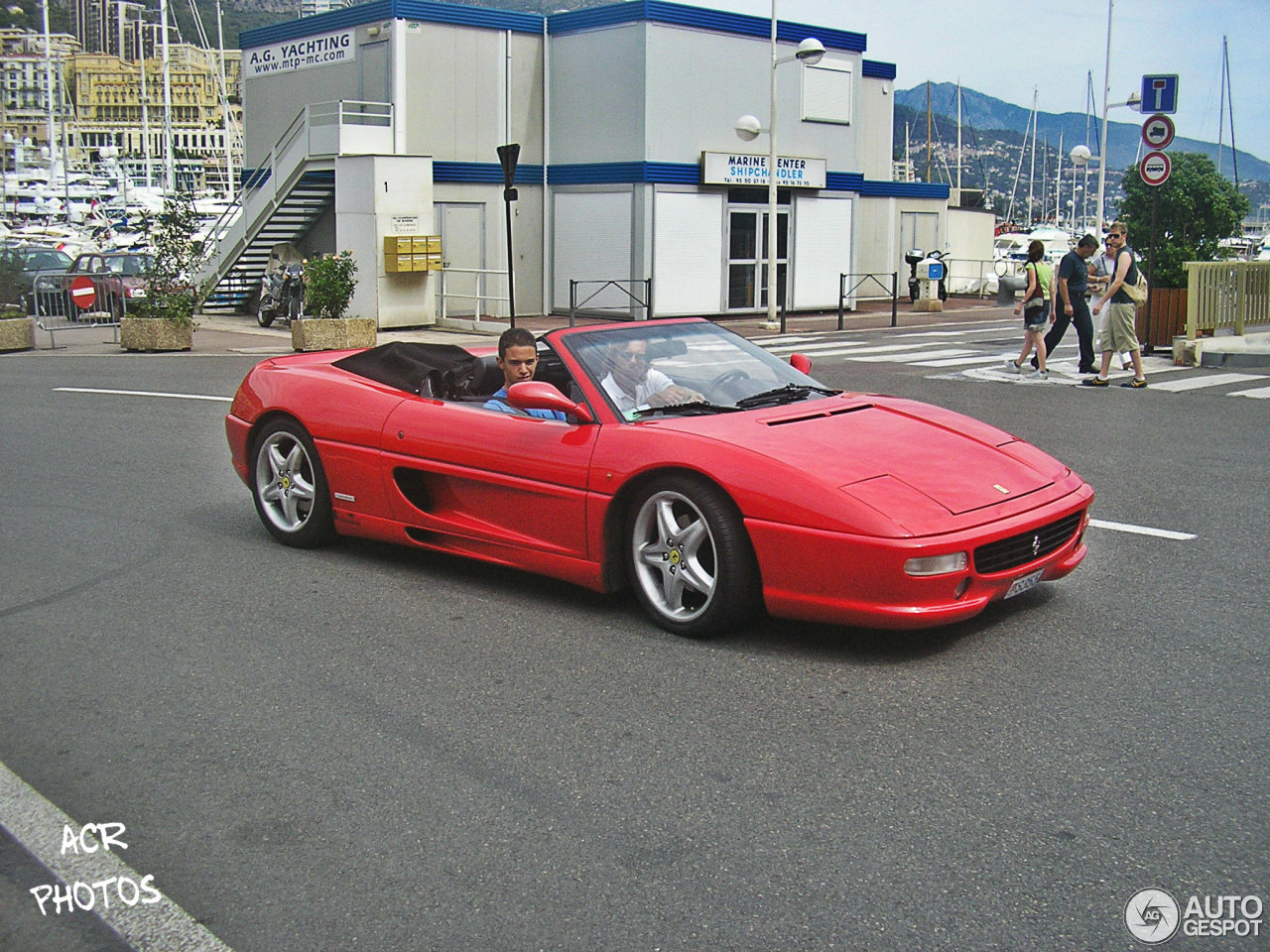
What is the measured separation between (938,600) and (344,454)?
122 inches

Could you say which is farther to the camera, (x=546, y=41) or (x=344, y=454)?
(x=546, y=41)

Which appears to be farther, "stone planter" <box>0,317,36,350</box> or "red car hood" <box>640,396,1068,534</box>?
"stone planter" <box>0,317,36,350</box>

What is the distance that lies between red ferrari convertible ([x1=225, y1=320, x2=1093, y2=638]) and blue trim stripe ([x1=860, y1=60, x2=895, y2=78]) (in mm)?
32580

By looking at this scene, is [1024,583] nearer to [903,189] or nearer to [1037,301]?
[1037,301]

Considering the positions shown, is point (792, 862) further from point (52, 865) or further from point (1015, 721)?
point (52, 865)

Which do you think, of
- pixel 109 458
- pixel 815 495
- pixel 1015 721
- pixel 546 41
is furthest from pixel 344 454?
pixel 546 41

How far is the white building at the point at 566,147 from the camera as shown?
2766 centimetres

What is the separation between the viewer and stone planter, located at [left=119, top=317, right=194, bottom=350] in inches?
864

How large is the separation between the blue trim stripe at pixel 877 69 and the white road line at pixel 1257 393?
2452 centimetres

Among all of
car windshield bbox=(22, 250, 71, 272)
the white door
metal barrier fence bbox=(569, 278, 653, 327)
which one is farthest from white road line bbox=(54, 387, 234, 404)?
car windshield bbox=(22, 250, 71, 272)

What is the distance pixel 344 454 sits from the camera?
6.56 metres

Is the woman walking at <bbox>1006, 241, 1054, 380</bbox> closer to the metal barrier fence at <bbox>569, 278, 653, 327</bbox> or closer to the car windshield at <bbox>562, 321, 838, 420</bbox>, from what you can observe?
the car windshield at <bbox>562, 321, 838, 420</bbox>

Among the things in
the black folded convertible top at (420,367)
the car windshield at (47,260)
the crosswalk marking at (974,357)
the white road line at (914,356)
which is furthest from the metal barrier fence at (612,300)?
the black folded convertible top at (420,367)

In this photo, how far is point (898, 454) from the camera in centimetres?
533
